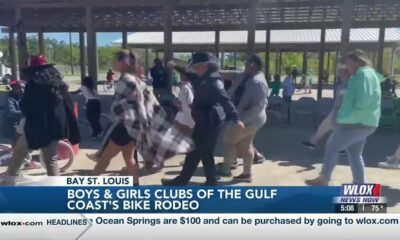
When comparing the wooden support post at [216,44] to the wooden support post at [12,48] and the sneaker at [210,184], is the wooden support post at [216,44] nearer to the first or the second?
the sneaker at [210,184]

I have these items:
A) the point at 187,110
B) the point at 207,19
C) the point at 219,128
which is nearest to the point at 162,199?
the point at 187,110

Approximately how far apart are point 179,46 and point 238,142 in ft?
3.35

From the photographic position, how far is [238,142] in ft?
9.84

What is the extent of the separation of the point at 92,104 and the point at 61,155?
0.57m

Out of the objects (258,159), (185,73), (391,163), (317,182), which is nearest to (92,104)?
(185,73)

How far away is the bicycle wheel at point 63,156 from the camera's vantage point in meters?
2.60

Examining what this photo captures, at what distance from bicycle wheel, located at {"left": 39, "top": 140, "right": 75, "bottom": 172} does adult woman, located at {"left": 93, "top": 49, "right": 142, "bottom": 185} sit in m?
0.22

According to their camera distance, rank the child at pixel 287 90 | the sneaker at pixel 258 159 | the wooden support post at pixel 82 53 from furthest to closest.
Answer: the sneaker at pixel 258 159 < the child at pixel 287 90 < the wooden support post at pixel 82 53

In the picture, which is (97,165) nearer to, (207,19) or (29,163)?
(29,163)

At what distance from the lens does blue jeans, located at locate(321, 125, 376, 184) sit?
7.89 feet

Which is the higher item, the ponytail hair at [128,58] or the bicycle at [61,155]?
the ponytail hair at [128,58]

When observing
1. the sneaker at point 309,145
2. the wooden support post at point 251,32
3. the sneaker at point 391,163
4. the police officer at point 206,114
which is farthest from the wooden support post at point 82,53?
the sneaker at point 391,163

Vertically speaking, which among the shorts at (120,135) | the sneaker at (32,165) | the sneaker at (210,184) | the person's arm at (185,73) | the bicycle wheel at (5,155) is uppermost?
the person's arm at (185,73)

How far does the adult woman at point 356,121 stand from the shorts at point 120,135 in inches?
45.5
